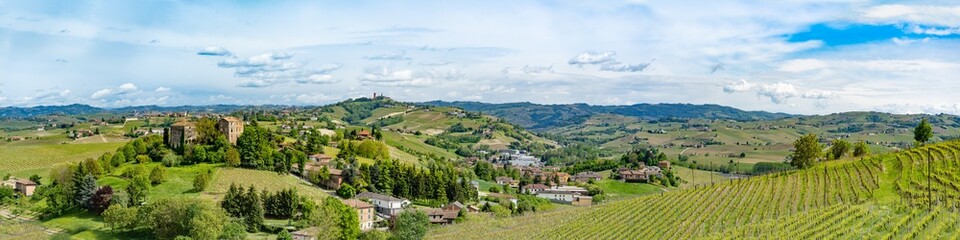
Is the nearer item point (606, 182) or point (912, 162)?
point (912, 162)

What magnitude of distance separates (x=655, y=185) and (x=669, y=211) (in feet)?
189

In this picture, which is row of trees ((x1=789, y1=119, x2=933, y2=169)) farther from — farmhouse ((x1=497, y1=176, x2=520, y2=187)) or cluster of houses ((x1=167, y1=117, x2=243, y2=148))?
cluster of houses ((x1=167, y1=117, x2=243, y2=148))

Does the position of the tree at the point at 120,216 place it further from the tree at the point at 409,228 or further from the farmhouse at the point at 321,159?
the farmhouse at the point at 321,159

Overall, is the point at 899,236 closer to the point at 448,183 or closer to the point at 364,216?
the point at 364,216

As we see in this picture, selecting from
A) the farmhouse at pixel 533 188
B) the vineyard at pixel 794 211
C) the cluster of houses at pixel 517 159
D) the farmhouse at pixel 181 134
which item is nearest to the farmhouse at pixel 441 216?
the vineyard at pixel 794 211

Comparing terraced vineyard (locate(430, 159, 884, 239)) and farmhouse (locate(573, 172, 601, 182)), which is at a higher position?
terraced vineyard (locate(430, 159, 884, 239))

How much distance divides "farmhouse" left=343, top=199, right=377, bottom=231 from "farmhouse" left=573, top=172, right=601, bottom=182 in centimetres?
5789

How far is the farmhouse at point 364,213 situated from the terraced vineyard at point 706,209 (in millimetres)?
7247

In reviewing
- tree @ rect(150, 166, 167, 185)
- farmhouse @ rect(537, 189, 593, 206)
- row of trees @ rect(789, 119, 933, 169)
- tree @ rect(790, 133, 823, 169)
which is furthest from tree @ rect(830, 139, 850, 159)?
tree @ rect(150, 166, 167, 185)

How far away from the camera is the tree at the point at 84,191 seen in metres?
65.3

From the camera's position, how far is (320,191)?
77812 mm

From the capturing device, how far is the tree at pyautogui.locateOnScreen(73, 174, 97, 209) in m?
65.3

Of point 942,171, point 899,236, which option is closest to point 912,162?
point 942,171

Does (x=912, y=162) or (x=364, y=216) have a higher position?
(x=912, y=162)
